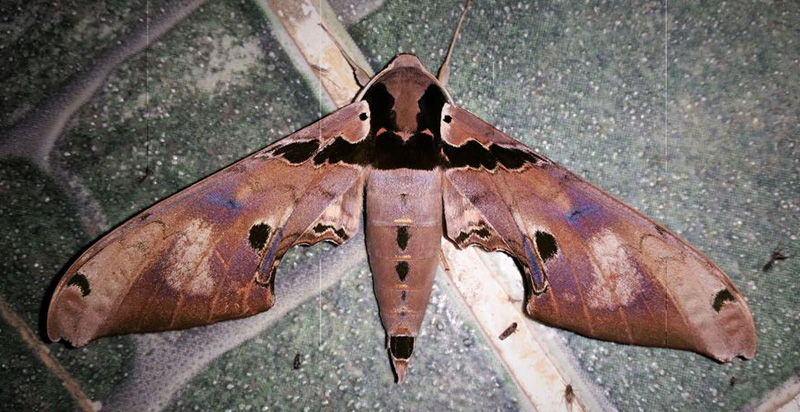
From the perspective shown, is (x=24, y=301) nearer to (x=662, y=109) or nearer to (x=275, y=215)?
(x=275, y=215)

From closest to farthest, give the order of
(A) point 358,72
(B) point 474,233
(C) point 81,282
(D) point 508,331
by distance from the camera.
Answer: (C) point 81,282 < (B) point 474,233 < (A) point 358,72 < (D) point 508,331

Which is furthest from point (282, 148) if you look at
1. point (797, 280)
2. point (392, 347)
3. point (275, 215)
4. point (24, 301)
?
point (797, 280)

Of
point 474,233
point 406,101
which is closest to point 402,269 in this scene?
point 474,233

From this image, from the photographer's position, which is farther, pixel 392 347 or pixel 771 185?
pixel 771 185

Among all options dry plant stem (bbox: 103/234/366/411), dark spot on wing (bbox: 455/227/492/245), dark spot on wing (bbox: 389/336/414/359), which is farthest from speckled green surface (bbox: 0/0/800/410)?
dark spot on wing (bbox: 455/227/492/245)

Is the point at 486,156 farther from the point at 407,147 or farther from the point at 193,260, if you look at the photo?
the point at 193,260

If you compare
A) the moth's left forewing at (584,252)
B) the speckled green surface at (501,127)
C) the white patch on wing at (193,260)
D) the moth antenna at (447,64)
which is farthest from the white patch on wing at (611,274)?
the white patch on wing at (193,260)
